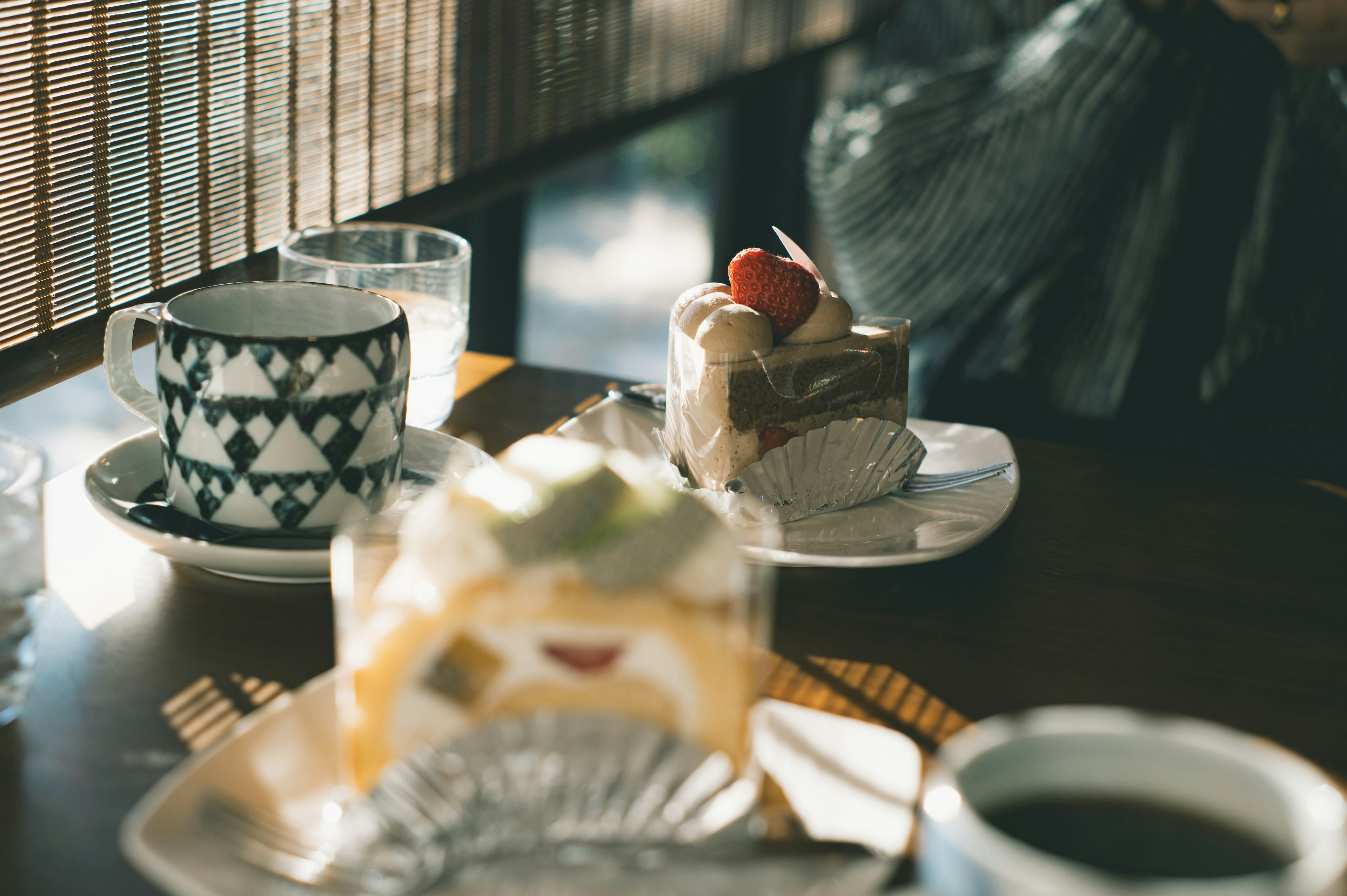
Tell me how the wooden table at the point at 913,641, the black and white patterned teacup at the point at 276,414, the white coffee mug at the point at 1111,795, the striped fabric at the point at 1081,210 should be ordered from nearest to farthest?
the white coffee mug at the point at 1111,795 → the wooden table at the point at 913,641 → the black and white patterned teacup at the point at 276,414 → the striped fabric at the point at 1081,210

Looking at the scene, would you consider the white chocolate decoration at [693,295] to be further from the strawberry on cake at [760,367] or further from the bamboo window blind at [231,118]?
the bamboo window blind at [231,118]

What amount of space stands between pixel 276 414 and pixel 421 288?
0.85 ft

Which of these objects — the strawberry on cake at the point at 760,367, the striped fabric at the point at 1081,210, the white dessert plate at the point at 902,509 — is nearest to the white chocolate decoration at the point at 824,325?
the strawberry on cake at the point at 760,367

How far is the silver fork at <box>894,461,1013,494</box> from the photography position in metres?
0.68

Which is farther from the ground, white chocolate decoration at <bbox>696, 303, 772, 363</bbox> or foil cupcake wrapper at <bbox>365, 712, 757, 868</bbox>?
white chocolate decoration at <bbox>696, 303, 772, 363</bbox>

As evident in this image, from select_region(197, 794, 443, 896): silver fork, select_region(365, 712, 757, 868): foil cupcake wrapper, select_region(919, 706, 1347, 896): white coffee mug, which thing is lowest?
select_region(197, 794, 443, 896): silver fork

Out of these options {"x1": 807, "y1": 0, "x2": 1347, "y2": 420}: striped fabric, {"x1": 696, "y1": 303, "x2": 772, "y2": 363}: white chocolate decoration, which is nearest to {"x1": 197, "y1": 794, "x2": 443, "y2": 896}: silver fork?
{"x1": 696, "y1": 303, "x2": 772, "y2": 363}: white chocolate decoration

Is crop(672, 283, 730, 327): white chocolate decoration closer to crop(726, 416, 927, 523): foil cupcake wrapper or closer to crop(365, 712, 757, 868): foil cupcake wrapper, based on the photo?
crop(726, 416, 927, 523): foil cupcake wrapper

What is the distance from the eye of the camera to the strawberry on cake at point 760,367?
665 mm

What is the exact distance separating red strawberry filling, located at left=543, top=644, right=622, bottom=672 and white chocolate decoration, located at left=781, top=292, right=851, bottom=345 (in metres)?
0.38

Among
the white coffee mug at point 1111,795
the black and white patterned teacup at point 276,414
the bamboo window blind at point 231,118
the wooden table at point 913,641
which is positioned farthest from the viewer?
the bamboo window blind at point 231,118

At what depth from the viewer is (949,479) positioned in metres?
0.69

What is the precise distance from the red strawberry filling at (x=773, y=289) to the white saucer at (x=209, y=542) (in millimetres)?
183

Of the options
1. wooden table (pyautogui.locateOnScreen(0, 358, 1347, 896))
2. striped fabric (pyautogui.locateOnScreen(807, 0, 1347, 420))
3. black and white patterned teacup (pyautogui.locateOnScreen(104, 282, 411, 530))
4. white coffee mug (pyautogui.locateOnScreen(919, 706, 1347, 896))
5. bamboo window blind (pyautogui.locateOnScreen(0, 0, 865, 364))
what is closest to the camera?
white coffee mug (pyautogui.locateOnScreen(919, 706, 1347, 896))
